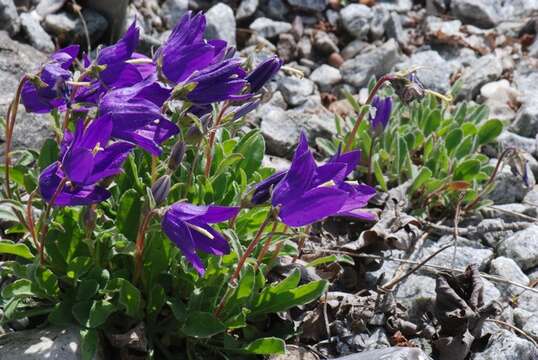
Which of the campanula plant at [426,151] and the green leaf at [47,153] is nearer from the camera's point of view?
the green leaf at [47,153]

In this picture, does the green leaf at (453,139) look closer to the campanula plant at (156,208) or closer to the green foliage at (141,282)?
the campanula plant at (156,208)

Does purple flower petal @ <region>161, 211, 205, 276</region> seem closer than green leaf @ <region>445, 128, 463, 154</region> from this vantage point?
Yes

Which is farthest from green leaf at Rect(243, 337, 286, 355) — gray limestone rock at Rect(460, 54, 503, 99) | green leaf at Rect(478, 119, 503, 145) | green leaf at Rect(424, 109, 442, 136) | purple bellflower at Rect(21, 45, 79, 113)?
gray limestone rock at Rect(460, 54, 503, 99)

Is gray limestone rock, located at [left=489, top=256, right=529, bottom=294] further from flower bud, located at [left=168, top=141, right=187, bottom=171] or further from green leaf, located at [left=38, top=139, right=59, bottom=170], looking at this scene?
green leaf, located at [left=38, top=139, right=59, bottom=170]

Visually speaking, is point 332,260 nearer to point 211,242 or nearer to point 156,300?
point 156,300

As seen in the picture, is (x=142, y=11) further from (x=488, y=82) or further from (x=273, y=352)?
(x=273, y=352)

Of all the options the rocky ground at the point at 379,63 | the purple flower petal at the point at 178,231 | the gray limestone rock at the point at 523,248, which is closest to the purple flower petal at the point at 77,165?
the purple flower petal at the point at 178,231
